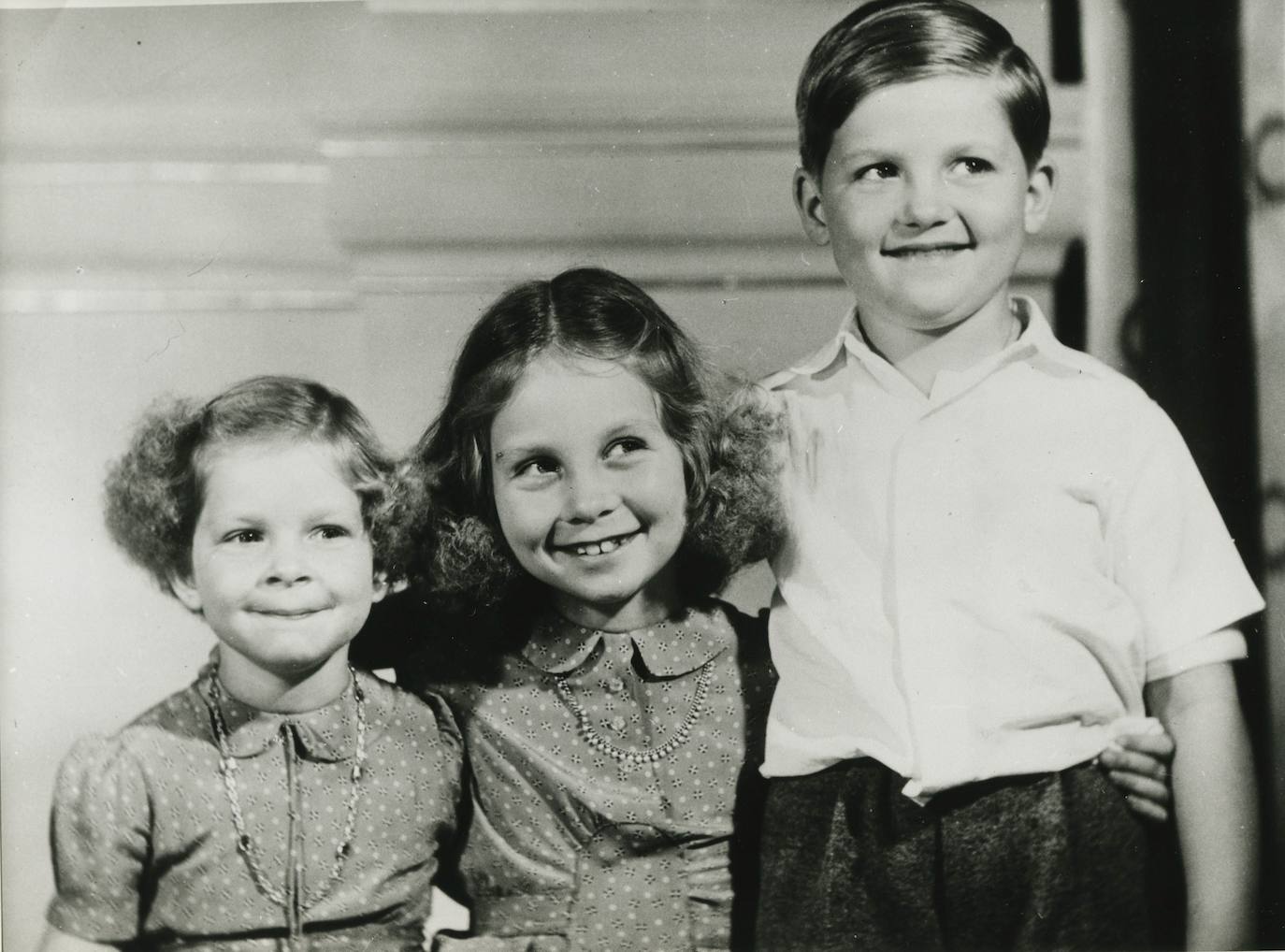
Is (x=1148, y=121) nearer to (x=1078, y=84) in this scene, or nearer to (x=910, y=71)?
(x=1078, y=84)

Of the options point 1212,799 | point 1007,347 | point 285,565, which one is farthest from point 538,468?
point 1212,799

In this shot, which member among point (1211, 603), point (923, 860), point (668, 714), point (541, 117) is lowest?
point (923, 860)

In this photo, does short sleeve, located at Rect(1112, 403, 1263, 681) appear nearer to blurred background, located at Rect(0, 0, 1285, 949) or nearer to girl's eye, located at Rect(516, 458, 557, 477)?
blurred background, located at Rect(0, 0, 1285, 949)

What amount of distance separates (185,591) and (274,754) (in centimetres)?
20

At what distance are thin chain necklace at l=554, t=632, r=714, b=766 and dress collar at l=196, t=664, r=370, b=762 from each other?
218mm

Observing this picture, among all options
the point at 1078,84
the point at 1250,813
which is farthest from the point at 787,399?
the point at 1250,813

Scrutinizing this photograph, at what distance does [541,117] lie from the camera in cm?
139

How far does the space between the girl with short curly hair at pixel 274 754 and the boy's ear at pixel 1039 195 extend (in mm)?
715

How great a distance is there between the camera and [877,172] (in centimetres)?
131

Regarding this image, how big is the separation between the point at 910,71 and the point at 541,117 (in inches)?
15.1

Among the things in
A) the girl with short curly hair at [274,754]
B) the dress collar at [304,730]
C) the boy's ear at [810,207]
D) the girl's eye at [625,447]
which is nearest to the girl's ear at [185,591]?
the girl with short curly hair at [274,754]

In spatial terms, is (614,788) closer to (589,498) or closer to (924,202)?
(589,498)

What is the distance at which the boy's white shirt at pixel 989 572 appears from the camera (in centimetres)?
129

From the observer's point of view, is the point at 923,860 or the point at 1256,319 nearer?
the point at 923,860
